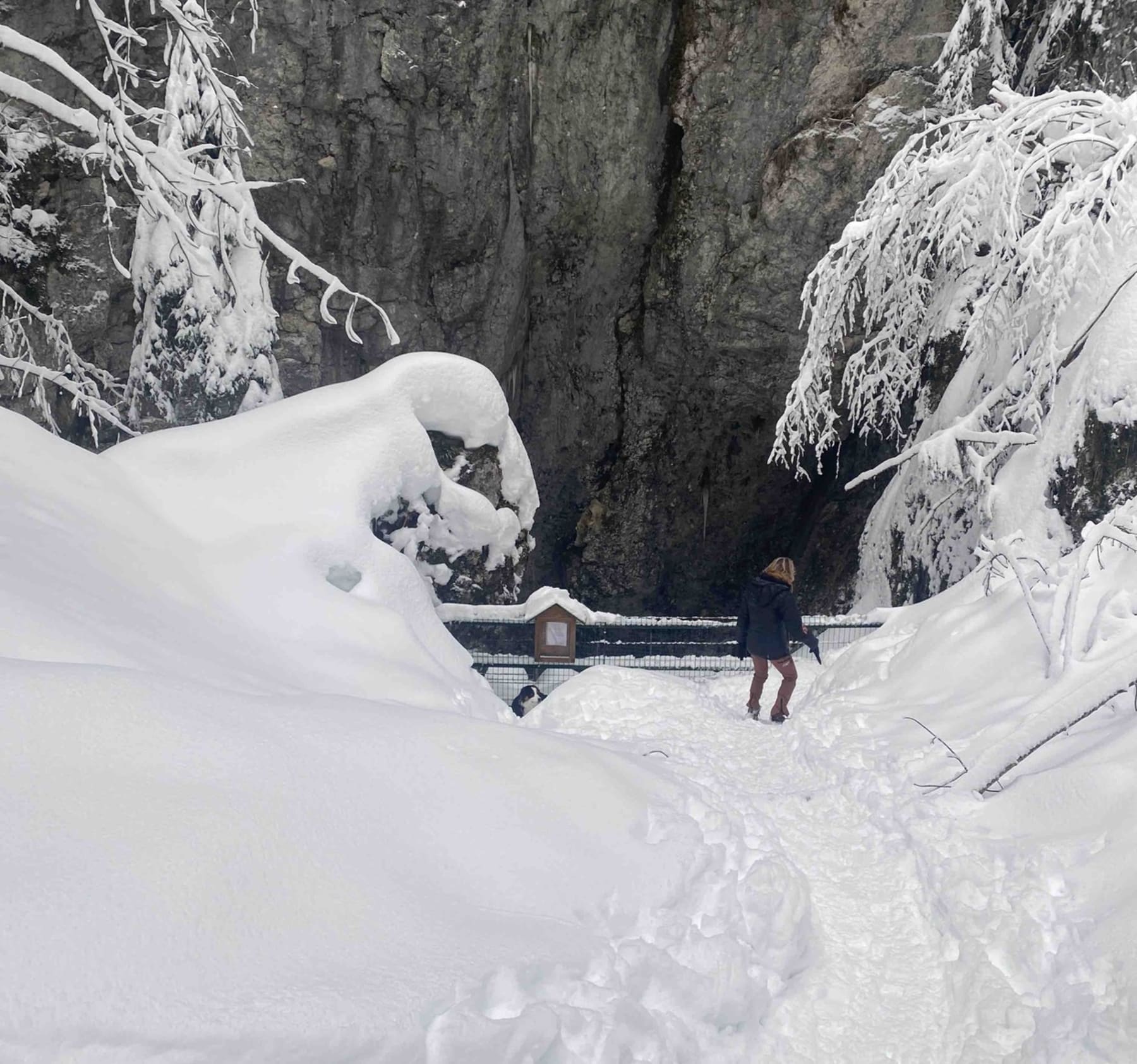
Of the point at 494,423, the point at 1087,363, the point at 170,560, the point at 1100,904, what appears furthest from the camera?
the point at 494,423

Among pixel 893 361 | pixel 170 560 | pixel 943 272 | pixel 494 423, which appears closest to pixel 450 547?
pixel 494 423

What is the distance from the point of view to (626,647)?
11.3 metres

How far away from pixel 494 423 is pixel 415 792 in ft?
19.8

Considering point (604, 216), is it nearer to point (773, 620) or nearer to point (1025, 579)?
point (773, 620)

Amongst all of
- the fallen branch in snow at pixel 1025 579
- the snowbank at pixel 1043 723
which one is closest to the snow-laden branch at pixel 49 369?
the snowbank at pixel 1043 723

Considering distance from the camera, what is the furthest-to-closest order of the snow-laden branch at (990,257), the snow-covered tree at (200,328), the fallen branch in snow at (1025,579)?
the snow-covered tree at (200,328) → the snow-laden branch at (990,257) → the fallen branch in snow at (1025,579)

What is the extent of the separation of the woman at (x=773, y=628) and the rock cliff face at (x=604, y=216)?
7.80m

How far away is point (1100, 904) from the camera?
9.25ft

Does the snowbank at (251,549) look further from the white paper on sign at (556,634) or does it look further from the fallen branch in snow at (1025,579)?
the fallen branch in snow at (1025,579)

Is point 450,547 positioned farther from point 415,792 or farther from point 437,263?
point 437,263

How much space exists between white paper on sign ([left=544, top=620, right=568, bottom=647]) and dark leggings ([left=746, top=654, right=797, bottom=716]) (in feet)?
7.64

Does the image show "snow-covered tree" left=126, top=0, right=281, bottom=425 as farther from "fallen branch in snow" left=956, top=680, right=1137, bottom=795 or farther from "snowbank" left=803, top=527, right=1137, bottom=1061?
"fallen branch in snow" left=956, top=680, right=1137, bottom=795

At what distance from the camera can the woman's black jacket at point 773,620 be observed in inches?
270

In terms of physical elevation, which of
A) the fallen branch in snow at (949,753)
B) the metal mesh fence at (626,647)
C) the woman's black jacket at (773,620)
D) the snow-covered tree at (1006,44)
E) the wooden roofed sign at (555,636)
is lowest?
the metal mesh fence at (626,647)
